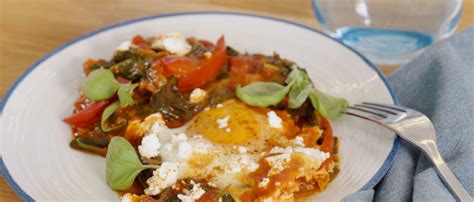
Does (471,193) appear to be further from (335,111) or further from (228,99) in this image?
(228,99)

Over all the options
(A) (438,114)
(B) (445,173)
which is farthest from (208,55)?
(B) (445,173)

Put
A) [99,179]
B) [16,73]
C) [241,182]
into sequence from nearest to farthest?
[241,182]
[99,179]
[16,73]

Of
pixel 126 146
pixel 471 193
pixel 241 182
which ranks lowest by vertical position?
pixel 471 193

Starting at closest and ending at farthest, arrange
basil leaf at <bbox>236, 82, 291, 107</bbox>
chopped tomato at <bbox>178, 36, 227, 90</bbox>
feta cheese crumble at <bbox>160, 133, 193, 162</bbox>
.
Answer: feta cheese crumble at <bbox>160, 133, 193, 162</bbox> → basil leaf at <bbox>236, 82, 291, 107</bbox> → chopped tomato at <bbox>178, 36, 227, 90</bbox>

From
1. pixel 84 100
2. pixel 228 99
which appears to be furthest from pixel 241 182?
pixel 84 100

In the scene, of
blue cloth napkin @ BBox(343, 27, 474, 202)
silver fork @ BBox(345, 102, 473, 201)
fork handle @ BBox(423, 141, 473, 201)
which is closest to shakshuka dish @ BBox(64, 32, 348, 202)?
silver fork @ BBox(345, 102, 473, 201)

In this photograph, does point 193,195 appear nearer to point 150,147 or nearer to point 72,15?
point 150,147

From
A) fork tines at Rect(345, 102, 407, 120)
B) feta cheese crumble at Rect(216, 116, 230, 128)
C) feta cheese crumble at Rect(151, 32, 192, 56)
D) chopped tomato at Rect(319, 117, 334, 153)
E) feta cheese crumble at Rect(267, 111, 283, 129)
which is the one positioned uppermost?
feta cheese crumble at Rect(151, 32, 192, 56)

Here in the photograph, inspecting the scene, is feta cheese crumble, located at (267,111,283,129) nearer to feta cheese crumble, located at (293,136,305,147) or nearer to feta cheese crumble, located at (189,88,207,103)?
feta cheese crumble, located at (293,136,305,147)

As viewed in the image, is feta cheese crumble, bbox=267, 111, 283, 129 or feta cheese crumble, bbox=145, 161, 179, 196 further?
feta cheese crumble, bbox=267, 111, 283, 129
